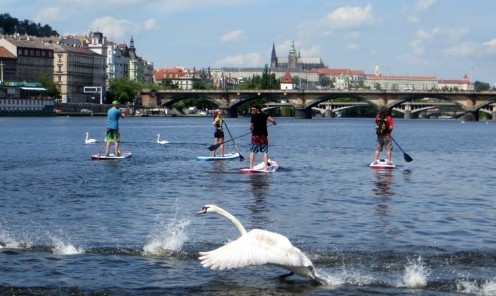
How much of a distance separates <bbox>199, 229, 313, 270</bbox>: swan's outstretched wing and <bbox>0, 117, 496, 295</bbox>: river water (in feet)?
2.34

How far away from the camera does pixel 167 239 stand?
1683cm

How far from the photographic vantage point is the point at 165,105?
197 metres

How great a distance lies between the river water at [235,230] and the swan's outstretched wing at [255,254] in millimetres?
713

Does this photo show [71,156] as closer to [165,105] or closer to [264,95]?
[264,95]

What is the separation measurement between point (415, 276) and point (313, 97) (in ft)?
546

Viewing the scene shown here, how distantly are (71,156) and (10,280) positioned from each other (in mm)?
30782

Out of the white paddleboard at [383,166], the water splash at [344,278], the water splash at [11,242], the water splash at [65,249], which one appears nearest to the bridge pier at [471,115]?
the white paddleboard at [383,166]

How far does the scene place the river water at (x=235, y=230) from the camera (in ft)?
45.8

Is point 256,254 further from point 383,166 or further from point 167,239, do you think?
point 383,166

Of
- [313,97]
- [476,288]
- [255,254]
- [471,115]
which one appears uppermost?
[255,254]

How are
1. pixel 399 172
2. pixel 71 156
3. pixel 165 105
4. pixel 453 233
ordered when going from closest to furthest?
pixel 453 233 < pixel 399 172 < pixel 71 156 < pixel 165 105

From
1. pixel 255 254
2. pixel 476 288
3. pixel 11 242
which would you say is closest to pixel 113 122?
pixel 11 242

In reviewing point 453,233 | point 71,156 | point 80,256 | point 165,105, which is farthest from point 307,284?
point 165,105

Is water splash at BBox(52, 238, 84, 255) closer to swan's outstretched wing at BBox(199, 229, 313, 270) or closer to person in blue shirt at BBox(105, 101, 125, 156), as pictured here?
swan's outstretched wing at BBox(199, 229, 313, 270)
